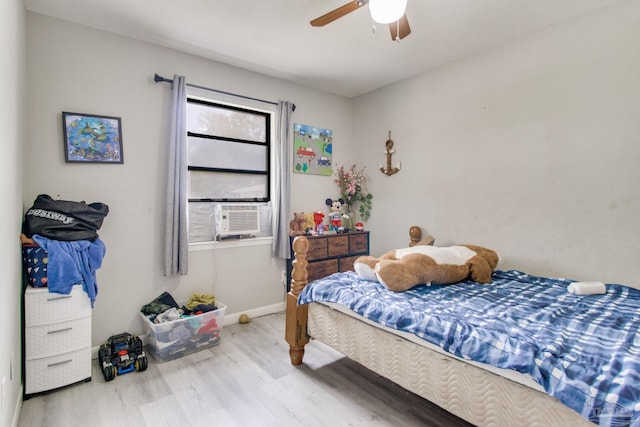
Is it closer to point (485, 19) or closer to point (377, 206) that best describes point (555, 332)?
point (485, 19)

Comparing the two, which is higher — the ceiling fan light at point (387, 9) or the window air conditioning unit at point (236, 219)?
the ceiling fan light at point (387, 9)

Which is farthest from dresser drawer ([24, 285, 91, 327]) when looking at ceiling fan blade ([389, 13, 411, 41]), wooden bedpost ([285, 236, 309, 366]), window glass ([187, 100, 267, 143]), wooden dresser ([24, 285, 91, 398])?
ceiling fan blade ([389, 13, 411, 41])

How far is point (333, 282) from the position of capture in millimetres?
2295

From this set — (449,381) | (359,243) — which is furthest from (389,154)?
(449,381)

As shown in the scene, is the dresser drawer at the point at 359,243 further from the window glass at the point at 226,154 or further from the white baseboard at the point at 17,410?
the white baseboard at the point at 17,410

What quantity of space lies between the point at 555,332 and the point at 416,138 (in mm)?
2488

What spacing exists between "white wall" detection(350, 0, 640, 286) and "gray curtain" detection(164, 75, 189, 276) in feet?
7.47

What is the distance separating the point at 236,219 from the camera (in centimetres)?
320

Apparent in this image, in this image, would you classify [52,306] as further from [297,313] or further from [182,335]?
[297,313]

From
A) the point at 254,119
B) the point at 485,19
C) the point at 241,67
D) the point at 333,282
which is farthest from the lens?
the point at 254,119

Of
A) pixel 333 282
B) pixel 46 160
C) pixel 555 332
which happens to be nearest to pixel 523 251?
pixel 555 332

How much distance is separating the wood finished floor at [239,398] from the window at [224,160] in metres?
1.25

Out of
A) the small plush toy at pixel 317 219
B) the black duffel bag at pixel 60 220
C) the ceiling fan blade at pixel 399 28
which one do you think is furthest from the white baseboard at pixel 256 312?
the ceiling fan blade at pixel 399 28

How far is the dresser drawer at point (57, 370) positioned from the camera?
200 cm
